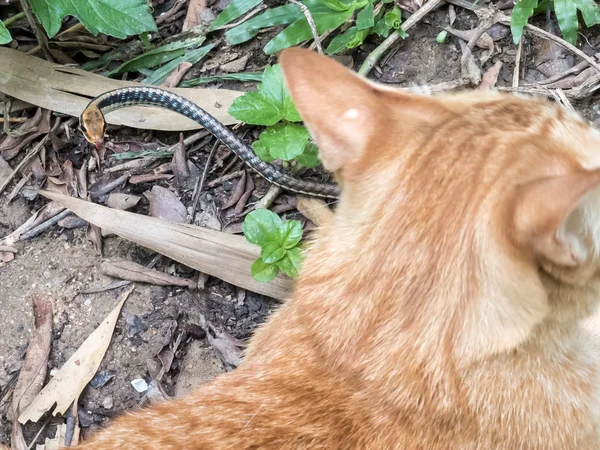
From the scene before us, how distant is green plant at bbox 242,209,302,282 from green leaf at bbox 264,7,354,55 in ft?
4.07

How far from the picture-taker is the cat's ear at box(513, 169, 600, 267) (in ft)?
4.87

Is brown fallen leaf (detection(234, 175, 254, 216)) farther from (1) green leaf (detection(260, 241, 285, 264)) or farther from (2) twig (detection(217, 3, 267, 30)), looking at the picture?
(2) twig (detection(217, 3, 267, 30))

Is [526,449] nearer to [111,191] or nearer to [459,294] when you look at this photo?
[459,294]

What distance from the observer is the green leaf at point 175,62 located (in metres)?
4.39

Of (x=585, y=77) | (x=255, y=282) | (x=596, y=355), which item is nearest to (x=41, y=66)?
(x=255, y=282)

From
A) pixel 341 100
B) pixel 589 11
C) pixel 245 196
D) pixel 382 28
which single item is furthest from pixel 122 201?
pixel 589 11

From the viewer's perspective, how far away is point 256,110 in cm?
357

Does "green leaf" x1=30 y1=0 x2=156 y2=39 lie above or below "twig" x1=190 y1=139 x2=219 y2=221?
above

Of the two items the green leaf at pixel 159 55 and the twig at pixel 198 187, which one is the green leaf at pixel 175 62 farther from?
the twig at pixel 198 187

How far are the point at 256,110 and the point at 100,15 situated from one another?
3.79ft

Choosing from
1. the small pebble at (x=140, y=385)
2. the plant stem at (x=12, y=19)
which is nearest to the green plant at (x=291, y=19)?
the plant stem at (x=12, y=19)

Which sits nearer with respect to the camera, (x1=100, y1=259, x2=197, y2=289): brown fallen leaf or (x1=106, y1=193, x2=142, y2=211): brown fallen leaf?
(x1=100, y1=259, x2=197, y2=289): brown fallen leaf

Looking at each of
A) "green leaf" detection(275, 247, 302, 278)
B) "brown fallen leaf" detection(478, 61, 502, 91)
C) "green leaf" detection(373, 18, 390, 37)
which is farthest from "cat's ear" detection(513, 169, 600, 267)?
"green leaf" detection(373, 18, 390, 37)

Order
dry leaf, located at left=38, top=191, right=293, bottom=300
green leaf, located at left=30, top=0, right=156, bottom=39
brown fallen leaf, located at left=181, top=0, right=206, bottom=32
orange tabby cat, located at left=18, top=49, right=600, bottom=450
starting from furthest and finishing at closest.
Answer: brown fallen leaf, located at left=181, top=0, right=206, bottom=32, green leaf, located at left=30, top=0, right=156, bottom=39, dry leaf, located at left=38, top=191, right=293, bottom=300, orange tabby cat, located at left=18, top=49, right=600, bottom=450
